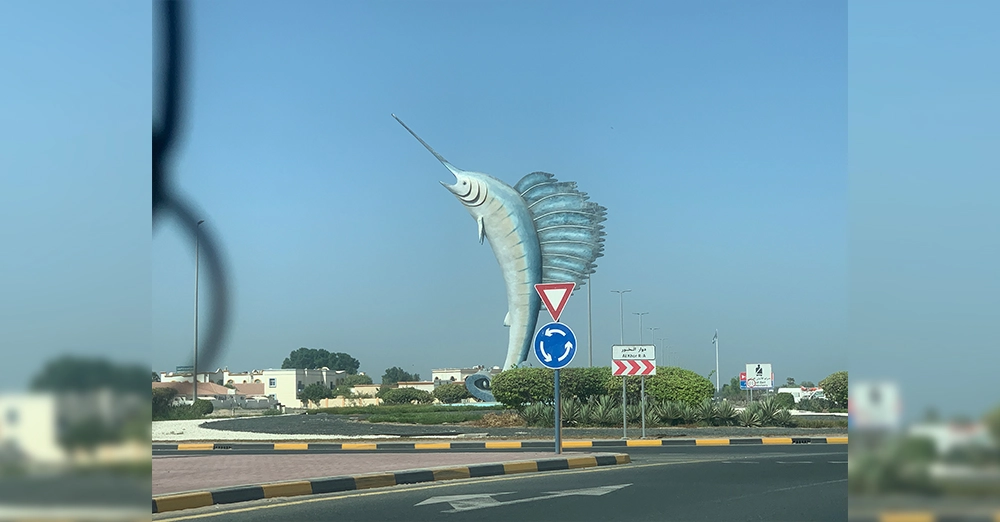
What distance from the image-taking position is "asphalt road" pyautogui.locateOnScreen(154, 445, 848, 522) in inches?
348

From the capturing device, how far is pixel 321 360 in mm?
161625

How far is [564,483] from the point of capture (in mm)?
11844

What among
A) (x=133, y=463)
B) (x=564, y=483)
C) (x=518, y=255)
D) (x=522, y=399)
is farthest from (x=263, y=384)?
(x=133, y=463)

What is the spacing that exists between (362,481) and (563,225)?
44.1 m

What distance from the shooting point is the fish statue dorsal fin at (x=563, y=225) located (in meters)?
54.7

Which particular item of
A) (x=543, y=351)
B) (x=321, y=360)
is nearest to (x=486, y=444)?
(x=543, y=351)

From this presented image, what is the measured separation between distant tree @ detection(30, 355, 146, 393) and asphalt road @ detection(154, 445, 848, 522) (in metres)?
6.26

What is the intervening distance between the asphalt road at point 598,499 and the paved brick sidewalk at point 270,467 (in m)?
1.12

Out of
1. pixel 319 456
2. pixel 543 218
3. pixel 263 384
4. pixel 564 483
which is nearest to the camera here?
pixel 564 483

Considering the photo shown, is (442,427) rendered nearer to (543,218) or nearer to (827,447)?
(827,447)

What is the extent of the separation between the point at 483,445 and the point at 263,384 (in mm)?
95200

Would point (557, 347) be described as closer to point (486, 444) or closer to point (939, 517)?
point (486, 444)

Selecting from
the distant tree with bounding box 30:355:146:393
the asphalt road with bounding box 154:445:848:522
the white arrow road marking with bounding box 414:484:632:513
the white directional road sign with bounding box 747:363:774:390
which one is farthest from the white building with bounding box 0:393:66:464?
the white directional road sign with bounding box 747:363:774:390

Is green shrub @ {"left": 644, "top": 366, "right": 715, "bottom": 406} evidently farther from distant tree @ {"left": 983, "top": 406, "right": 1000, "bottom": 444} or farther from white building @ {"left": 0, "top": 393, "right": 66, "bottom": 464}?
distant tree @ {"left": 983, "top": 406, "right": 1000, "bottom": 444}
